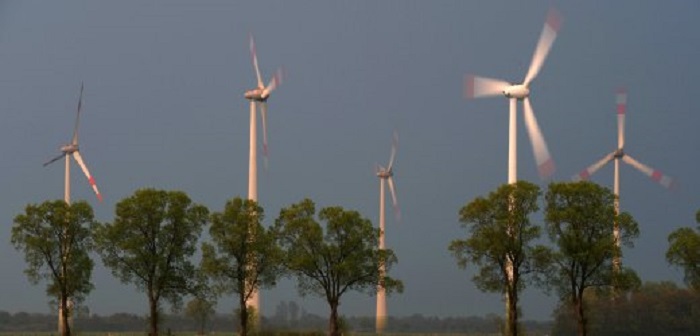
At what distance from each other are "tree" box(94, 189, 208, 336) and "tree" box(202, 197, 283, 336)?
2200 millimetres

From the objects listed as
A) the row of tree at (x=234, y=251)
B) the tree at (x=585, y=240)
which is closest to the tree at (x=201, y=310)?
the row of tree at (x=234, y=251)

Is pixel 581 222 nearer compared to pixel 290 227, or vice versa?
pixel 581 222

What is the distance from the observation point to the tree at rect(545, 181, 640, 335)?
94.2 m

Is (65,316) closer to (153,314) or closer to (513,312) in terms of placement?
(153,314)

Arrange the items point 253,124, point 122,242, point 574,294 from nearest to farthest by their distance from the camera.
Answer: point 574,294, point 122,242, point 253,124

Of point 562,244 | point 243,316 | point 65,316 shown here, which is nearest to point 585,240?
point 562,244

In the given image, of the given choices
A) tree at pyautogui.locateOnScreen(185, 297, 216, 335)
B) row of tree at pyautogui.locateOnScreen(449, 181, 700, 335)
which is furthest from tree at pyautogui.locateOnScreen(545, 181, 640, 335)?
tree at pyautogui.locateOnScreen(185, 297, 216, 335)

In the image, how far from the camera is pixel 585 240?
9569 cm

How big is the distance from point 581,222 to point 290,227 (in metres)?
27.6

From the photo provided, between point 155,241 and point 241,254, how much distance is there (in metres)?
8.38

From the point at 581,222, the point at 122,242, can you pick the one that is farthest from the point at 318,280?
the point at 581,222

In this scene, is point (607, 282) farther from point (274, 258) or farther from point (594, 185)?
point (274, 258)

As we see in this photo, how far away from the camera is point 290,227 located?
103 metres

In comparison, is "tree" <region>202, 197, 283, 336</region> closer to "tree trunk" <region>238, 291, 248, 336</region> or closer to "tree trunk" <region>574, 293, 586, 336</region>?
"tree trunk" <region>238, 291, 248, 336</region>
